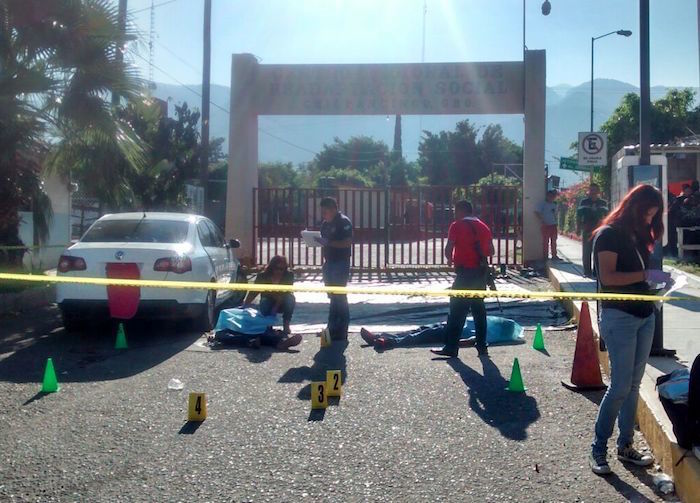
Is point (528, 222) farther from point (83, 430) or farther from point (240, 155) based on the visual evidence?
point (83, 430)

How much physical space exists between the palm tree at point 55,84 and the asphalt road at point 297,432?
5317mm

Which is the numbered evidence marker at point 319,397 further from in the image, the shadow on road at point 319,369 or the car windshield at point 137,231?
the car windshield at point 137,231

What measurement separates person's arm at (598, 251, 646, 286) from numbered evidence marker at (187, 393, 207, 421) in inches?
122

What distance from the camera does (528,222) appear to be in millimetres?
19641

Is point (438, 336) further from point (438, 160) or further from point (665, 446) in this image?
point (438, 160)

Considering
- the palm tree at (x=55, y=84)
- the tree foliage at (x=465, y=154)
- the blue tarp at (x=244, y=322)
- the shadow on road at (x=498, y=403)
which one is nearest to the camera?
the shadow on road at (x=498, y=403)

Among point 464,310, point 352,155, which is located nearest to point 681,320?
point 464,310

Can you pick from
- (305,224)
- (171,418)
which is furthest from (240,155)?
(171,418)

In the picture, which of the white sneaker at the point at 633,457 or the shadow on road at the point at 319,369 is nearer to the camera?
the white sneaker at the point at 633,457

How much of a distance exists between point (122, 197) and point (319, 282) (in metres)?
4.29

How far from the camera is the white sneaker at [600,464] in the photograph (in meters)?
5.24

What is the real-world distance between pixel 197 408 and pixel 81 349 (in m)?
3.73

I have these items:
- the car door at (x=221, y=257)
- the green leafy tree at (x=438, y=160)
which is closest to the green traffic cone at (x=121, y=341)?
the car door at (x=221, y=257)

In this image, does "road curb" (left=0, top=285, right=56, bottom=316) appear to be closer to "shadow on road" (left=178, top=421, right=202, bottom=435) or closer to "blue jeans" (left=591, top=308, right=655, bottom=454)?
"shadow on road" (left=178, top=421, right=202, bottom=435)
